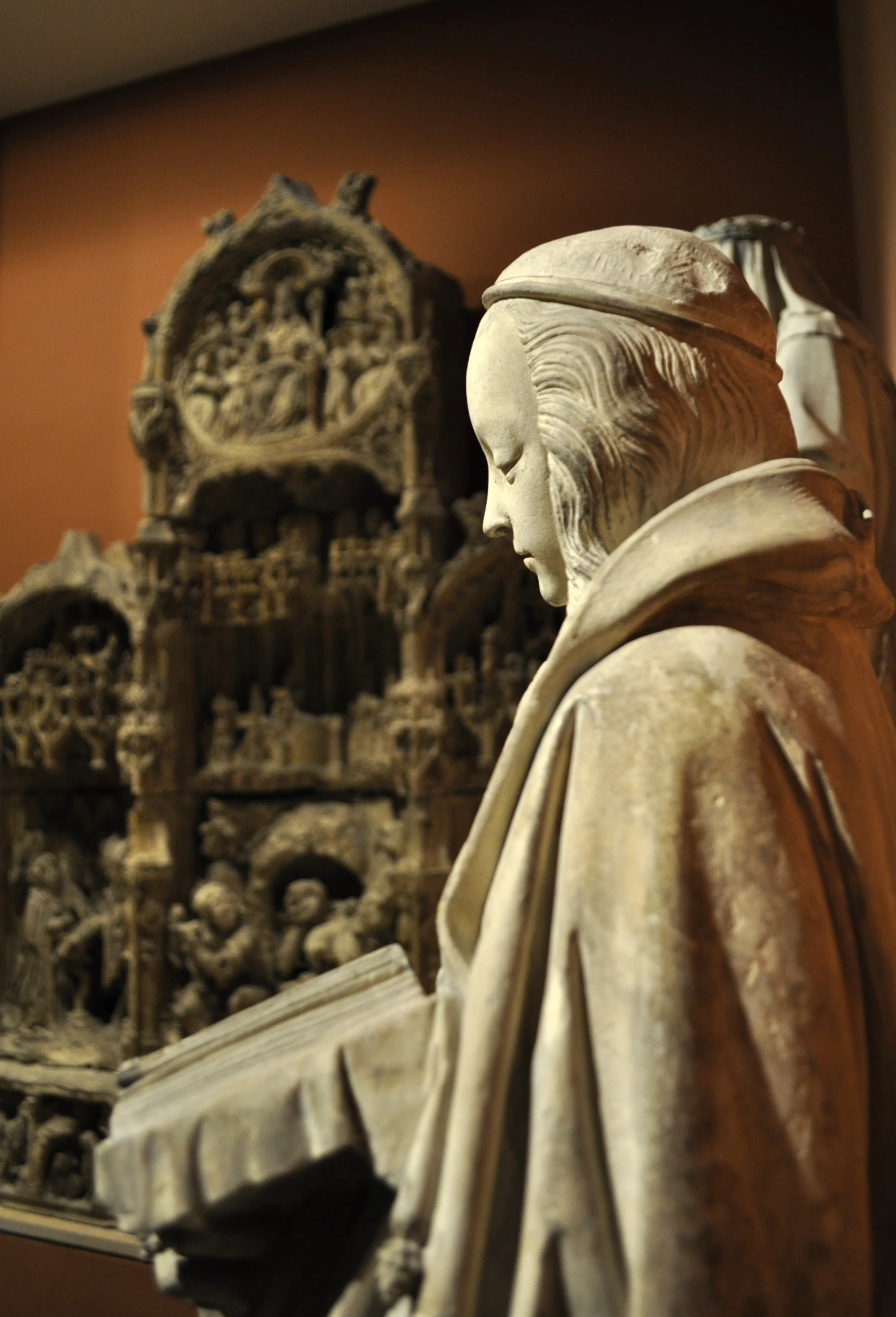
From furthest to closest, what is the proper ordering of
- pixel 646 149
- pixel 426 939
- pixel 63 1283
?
1. pixel 646 149
2. pixel 63 1283
3. pixel 426 939

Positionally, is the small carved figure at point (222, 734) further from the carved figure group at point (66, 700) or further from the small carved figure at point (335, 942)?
the small carved figure at point (335, 942)

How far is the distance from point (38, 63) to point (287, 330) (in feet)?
6.03

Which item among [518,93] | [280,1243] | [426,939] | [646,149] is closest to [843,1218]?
[280,1243]

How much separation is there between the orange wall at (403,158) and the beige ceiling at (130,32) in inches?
2.9

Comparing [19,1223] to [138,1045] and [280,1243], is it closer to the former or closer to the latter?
[138,1045]

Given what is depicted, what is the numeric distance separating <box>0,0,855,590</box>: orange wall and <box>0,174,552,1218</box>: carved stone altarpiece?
0.58 m

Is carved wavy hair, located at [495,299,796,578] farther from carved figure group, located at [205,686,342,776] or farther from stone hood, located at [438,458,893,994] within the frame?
carved figure group, located at [205,686,342,776]

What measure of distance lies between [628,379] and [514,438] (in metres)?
0.15

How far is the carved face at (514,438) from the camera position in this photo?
113 cm

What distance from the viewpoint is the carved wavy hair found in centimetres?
104

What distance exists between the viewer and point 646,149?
3.55m

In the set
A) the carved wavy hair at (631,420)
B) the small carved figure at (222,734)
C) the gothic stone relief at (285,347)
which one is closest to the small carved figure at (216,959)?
the small carved figure at (222,734)


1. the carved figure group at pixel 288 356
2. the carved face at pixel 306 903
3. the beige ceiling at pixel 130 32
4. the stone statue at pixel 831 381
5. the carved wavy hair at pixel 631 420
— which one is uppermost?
the beige ceiling at pixel 130 32

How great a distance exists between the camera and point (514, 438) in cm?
114
